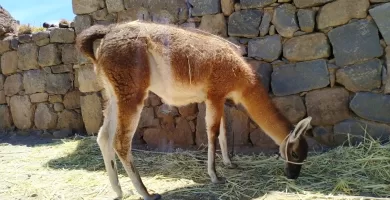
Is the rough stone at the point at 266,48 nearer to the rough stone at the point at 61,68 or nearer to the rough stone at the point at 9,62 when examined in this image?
the rough stone at the point at 61,68

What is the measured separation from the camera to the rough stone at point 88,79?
6.46m

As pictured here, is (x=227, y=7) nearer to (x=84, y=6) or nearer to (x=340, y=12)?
(x=340, y=12)

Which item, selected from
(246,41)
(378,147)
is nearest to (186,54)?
(246,41)

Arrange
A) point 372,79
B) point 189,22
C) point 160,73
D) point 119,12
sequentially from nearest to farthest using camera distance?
1. point 160,73
2. point 372,79
3. point 189,22
4. point 119,12

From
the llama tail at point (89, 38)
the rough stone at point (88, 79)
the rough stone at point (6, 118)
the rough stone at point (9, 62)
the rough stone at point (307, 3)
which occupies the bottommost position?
the rough stone at point (6, 118)

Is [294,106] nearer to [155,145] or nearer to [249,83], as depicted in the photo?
[249,83]

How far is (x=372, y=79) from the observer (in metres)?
4.66

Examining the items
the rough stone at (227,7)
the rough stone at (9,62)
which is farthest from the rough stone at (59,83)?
the rough stone at (227,7)

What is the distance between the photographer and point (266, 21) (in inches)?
205

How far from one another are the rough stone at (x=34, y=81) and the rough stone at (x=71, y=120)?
61cm

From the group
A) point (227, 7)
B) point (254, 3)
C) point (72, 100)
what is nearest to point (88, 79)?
point (72, 100)

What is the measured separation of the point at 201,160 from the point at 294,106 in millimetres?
1342

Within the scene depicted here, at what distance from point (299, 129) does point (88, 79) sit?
12.1 feet

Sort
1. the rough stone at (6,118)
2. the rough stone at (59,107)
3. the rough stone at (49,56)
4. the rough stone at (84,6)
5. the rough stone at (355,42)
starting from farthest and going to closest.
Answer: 1. the rough stone at (6,118)
2. the rough stone at (59,107)
3. the rough stone at (49,56)
4. the rough stone at (84,6)
5. the rough stone at (355,42)
